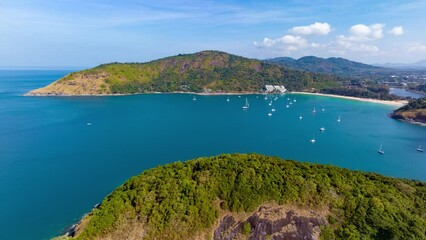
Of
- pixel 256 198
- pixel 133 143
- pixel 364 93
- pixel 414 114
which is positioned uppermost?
pixel 256 198

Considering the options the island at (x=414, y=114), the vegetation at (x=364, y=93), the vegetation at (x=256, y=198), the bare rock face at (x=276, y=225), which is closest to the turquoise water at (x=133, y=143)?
the island at (x=414, y=114)

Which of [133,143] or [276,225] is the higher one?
[276,225]

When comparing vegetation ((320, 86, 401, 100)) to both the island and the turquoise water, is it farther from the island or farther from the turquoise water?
the island

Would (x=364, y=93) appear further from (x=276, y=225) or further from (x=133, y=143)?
(x=276, y=225)

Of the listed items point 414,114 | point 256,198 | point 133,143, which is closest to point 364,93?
point 414,114

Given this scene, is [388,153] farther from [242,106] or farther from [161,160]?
[242,106]

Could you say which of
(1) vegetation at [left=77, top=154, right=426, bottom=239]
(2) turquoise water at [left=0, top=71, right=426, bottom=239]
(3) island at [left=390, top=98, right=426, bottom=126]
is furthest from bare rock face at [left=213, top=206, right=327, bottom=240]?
(3) island at [left=390, top=98, right=426, bottom=126]
